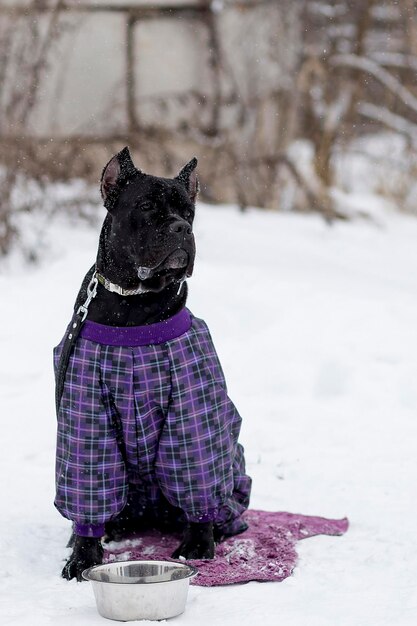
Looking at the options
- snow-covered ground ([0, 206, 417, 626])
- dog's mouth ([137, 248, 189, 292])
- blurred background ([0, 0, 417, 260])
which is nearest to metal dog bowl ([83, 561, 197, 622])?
snow-covered ground ([0, 206, 417, 626])

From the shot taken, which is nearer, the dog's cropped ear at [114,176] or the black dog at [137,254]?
the black dog at [137,254]

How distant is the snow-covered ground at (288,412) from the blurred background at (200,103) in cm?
58

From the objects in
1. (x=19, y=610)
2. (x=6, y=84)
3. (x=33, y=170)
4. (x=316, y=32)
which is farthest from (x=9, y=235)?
(x=316, y=32)

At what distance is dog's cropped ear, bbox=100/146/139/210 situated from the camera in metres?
3.13

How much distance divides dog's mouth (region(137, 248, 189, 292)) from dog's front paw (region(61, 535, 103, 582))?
2.56ft

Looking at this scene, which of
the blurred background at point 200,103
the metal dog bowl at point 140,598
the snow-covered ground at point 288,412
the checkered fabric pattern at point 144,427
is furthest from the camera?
the blurred background at point 200,103

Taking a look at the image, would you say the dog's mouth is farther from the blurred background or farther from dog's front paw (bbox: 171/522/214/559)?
the blurred background

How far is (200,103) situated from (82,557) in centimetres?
657

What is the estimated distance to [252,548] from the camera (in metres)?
3.42

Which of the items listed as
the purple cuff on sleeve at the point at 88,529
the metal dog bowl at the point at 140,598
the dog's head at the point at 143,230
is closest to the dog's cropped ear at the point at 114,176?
the dog's head at the point at 143,230

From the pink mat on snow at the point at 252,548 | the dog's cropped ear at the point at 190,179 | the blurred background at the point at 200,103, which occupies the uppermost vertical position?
the blurred background at the point at 200,103

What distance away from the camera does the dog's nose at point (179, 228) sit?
9.89 feet

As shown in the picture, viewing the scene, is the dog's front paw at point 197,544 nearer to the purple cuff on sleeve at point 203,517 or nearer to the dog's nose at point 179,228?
the purple cuff on sleeve at point 203,517

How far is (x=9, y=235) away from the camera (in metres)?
6.62
